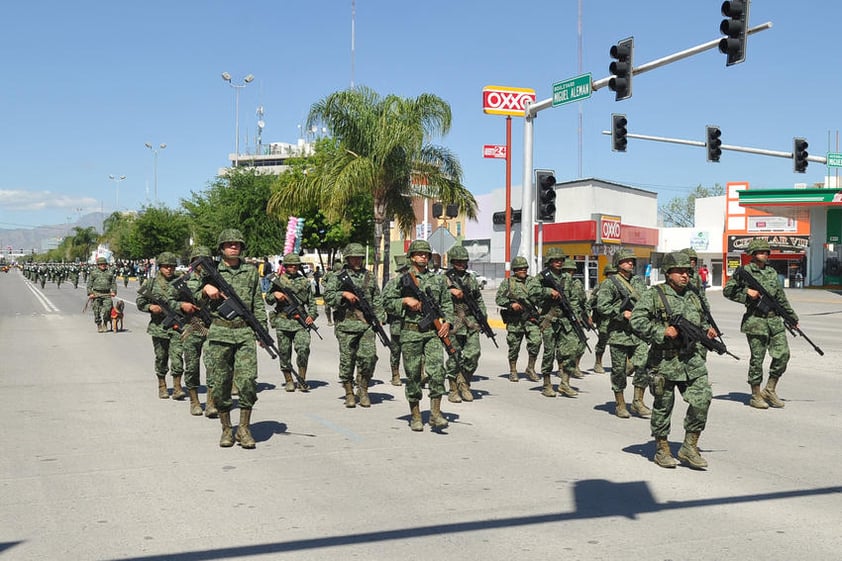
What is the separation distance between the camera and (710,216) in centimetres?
5466

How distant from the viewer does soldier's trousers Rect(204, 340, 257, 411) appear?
7301 millimetres

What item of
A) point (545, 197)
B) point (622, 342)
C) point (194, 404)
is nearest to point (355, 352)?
point (194, 404)

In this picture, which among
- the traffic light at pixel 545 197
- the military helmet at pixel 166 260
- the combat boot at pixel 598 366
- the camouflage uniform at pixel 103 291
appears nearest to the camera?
the military helmet at pixel 166 260

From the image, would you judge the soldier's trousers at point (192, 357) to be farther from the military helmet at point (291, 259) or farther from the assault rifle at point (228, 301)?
the assault rifle at point (228, 301)

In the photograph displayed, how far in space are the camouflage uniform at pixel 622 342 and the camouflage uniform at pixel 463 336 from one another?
1.71m

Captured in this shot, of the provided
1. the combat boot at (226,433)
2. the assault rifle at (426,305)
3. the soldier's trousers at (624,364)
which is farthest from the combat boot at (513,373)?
the combat boot at (226,433)

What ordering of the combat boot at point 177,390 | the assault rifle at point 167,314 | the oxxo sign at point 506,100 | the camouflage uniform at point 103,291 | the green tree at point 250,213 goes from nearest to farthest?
the assault rifle at point 167,314 → the combat boot at point 177,390 → the oxxo sign at point 506,100 → the camouflage uniform at point 103,291 → the green tree at point 250,213

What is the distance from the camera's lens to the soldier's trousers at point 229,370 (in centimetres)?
730

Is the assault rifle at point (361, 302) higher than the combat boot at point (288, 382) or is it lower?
higher

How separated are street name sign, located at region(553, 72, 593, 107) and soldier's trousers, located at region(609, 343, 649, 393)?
794cm

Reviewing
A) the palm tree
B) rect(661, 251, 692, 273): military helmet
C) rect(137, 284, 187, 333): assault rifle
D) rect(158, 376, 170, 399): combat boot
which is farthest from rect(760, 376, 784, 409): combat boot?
the palm tree

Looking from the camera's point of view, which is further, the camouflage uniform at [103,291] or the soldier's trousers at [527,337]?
the camouflage uniform at [103,291]

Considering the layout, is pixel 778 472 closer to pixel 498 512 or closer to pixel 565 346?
pixel 498 512

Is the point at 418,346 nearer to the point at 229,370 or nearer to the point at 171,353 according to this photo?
the point at 229,370
